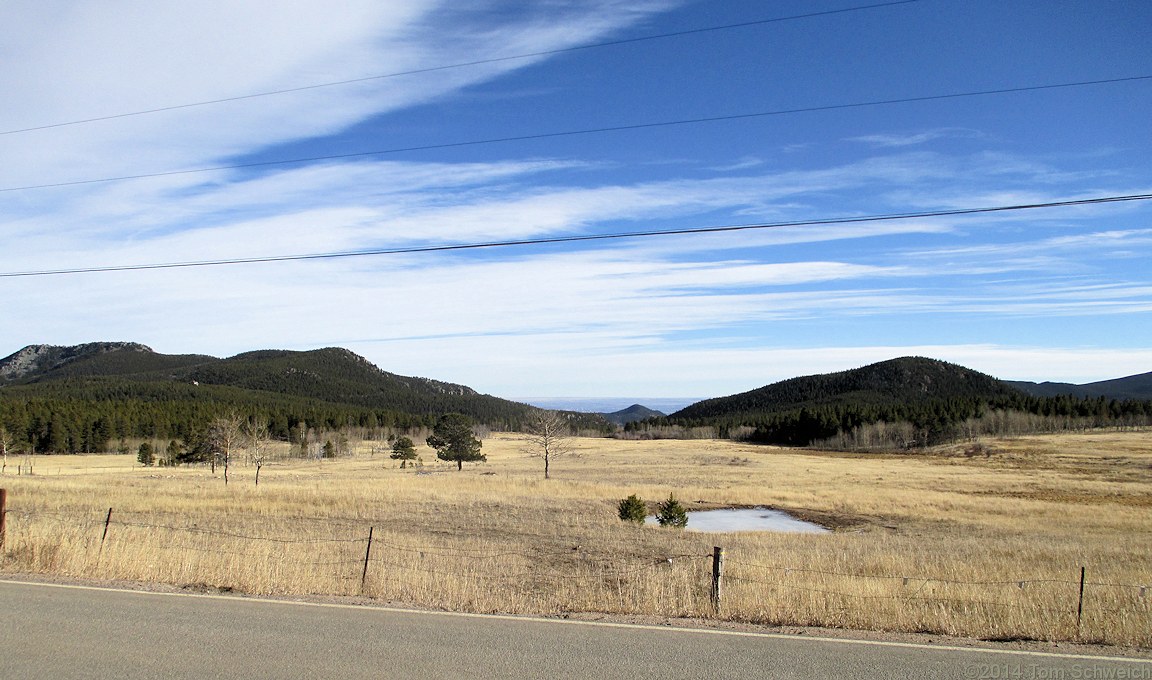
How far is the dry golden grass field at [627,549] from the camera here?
10.9 metres

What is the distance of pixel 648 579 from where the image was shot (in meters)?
14.2

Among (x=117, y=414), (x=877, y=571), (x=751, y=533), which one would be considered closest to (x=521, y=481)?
(x=751, y=533)

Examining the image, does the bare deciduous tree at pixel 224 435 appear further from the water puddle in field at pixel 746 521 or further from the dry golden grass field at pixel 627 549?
the water puddle in field at pixel 746 521

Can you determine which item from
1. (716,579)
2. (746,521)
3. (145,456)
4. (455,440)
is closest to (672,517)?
(746,521)

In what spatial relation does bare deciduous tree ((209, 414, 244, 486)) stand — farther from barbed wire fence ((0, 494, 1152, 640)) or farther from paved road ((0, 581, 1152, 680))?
paved road ((0, 581, 1152, 680))

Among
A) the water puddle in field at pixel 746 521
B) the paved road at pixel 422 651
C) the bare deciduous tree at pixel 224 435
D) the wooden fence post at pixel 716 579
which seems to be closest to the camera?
the paved road at pixel 422 651

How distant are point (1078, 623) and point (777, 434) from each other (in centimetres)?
15158

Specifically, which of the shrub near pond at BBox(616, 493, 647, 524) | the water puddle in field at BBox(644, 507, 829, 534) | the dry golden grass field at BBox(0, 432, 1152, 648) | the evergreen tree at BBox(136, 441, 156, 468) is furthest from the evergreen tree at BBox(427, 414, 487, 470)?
the shrub near pond at BBox(616, 493, 647, 524)

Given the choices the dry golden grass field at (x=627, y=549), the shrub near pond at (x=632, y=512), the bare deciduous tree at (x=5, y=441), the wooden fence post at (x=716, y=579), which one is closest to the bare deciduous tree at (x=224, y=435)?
the dry golden grass field at (x=627, y=549)

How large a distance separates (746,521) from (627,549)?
16170 millimetres

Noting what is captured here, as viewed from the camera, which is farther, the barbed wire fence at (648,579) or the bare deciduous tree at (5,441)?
the bare deciduous tree at (5,441)

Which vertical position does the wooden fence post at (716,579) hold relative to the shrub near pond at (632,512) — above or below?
above

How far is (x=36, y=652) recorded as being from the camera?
25.9 ft

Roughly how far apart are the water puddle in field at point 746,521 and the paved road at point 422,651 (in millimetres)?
22969
